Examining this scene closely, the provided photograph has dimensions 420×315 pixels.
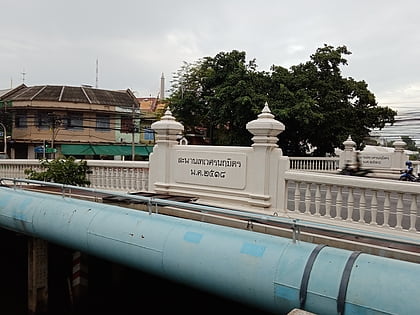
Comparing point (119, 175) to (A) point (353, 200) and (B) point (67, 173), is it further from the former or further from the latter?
(A) point (353, 200)

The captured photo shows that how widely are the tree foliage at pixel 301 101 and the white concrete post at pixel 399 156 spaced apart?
344cm

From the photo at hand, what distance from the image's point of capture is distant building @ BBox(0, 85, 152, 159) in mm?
27031

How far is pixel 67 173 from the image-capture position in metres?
9.32

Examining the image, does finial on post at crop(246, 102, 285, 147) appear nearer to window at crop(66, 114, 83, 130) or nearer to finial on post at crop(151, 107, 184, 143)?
finial on post at crop(151, 107, 184, 143)

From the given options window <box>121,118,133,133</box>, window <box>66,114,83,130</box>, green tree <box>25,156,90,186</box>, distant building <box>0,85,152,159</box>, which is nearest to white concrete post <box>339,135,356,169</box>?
green tree <box>25,156,90,186</box>

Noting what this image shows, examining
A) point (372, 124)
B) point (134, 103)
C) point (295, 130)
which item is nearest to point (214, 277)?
point (295, 130)

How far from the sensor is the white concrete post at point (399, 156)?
16125mm

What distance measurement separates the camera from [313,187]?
609 cm

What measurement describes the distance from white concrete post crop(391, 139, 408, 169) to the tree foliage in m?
3.44

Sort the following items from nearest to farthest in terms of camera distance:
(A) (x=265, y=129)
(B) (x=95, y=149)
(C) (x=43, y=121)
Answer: (A) (x=265, y=129)
(C) (x=43, y=121)
(B) (x=95, y=149)

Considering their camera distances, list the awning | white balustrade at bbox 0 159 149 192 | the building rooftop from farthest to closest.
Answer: the awning < the building rooftop < white balustrade at bbox 0 159 149 192

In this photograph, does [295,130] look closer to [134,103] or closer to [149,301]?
[149,301]

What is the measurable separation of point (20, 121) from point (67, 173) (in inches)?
823

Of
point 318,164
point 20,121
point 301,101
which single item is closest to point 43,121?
point 20,121
